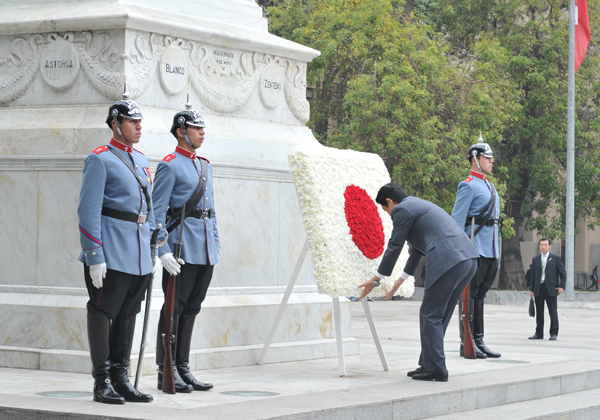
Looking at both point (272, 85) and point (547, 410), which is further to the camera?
point (272, 85)

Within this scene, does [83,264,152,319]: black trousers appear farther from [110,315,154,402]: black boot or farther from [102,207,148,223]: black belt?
[102,207,148,223]: black belt

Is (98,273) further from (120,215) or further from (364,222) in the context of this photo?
(364,222)

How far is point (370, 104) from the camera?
24203mm

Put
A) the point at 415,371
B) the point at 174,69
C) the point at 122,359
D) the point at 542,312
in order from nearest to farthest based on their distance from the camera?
the point at 122,359, the point at 415,371, the point at 174,69, the point at 542,312

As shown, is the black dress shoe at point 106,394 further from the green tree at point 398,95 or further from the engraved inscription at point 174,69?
the green tree at point 398,95

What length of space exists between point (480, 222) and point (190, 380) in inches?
164

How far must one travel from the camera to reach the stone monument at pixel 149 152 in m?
9.14

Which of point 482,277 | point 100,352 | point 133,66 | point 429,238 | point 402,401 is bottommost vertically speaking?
point 402,401

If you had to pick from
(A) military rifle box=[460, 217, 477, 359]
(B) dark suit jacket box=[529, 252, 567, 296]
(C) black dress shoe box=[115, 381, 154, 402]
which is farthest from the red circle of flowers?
(B) dark suit jacket box=[529, 252, 567, 296]

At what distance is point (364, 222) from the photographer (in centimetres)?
969

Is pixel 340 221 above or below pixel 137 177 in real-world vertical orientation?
below

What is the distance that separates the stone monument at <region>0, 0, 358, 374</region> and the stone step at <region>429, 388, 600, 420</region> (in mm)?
2481

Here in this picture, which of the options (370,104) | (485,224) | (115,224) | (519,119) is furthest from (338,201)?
(519,119)

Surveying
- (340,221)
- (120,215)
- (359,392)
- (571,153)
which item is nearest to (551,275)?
(340,221)
